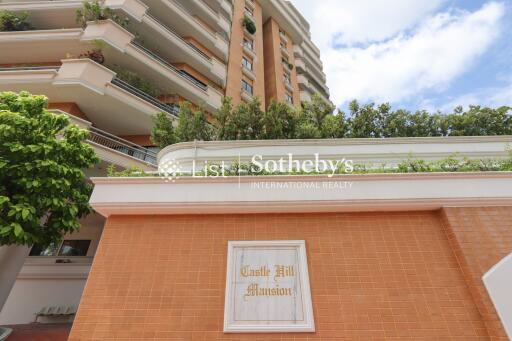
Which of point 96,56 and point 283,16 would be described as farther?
point 283,16

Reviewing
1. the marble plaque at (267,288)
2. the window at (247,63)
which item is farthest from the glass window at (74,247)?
the window at (247,63)

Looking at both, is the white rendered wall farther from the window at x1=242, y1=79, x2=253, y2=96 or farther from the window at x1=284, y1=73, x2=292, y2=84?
the window at x1=284, y1=73, x2=292, y2=84

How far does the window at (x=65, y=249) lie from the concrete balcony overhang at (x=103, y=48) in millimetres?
9182

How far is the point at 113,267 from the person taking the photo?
457 cm

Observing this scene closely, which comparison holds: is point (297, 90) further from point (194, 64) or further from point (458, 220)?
point (458, 220)

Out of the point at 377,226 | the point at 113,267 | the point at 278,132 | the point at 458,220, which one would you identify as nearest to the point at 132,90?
the point at 278,132

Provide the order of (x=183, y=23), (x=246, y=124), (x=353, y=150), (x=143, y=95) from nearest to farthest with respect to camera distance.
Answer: (x=353, y=150) → (x=246, y=124) → (x=143, y=95) → (x=183, y=23)

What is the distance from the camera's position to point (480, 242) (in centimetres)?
447

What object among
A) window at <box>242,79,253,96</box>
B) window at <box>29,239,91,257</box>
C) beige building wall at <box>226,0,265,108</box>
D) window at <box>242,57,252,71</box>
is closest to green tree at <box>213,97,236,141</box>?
window at <box>29,239,91,257</box>

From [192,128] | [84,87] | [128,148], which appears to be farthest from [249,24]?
[192,128]

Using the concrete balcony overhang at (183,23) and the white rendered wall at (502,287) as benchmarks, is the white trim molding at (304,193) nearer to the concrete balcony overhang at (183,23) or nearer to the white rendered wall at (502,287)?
the white rendered wall at (502,287)

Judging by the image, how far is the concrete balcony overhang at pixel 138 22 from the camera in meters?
14.2

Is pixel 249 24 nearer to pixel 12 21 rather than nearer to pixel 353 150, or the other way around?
pixel 12 21

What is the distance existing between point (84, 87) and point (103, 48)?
10.0ft
